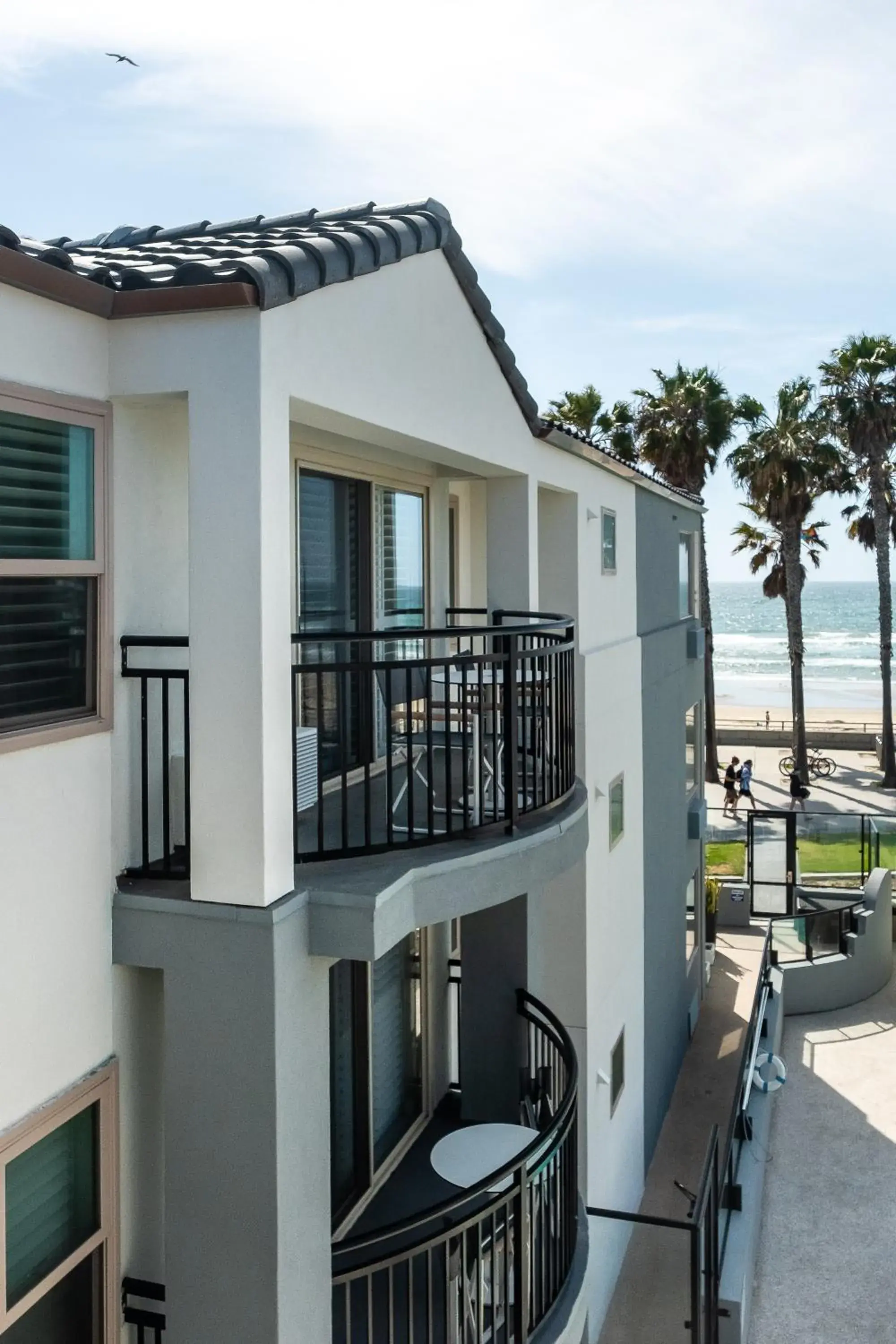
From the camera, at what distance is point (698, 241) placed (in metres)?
29.2

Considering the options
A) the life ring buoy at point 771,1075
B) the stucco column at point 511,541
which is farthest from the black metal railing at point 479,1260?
the life ring buoy at point 771,1075

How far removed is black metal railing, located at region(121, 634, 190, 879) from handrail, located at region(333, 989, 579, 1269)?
76.0 inches

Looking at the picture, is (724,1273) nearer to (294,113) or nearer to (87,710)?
(87,710)

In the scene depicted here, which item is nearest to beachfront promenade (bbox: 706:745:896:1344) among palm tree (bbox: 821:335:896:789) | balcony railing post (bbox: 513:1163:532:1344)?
balcony railing post (bbox: 513:1163:532:1344)

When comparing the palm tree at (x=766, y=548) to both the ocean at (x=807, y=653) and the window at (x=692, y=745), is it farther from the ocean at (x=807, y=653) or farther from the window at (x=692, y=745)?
the window at (x=692, y=745)

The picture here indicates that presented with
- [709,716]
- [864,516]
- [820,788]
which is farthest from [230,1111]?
[864,516]

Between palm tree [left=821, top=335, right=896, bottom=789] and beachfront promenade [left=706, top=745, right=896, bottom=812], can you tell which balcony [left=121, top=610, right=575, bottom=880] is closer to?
beachfront promenade [left=706, top=745, right=896, bottom=812]

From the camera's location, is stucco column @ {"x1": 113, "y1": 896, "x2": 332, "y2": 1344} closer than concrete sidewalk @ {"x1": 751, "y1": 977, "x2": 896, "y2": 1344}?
Yes

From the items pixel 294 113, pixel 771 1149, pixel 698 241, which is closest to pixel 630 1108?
pixel 771 1149

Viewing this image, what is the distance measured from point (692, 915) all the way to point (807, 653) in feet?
279

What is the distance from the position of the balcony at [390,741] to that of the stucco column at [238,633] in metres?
0.19

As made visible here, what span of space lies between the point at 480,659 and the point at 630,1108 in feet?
27.4

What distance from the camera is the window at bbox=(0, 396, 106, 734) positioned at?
169 inches

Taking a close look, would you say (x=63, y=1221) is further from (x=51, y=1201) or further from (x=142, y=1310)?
(x=142, y=1310)
